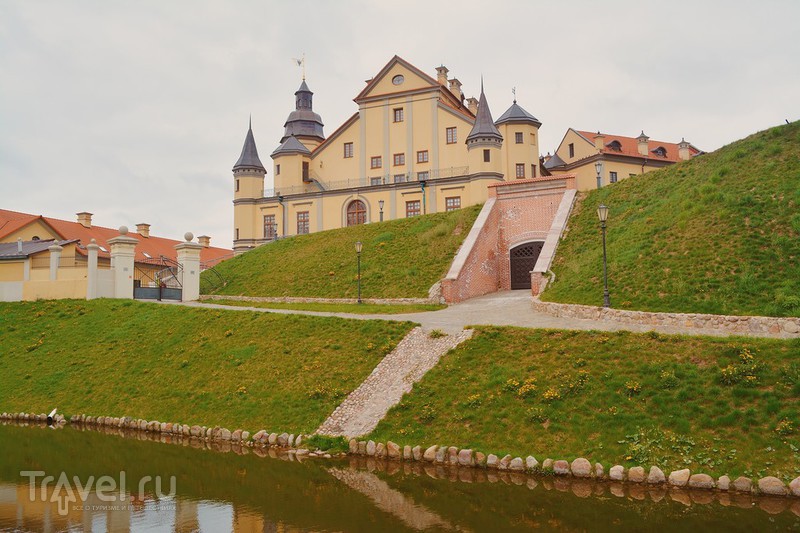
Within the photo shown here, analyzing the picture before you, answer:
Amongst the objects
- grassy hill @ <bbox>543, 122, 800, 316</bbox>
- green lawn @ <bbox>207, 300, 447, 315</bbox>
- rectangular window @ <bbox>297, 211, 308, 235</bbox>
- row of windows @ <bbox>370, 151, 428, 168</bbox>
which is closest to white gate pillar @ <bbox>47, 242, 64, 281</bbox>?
green lawn @ <bbox>207, 300, 447, 315</bbox>

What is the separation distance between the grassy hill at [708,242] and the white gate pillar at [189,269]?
18.5 m

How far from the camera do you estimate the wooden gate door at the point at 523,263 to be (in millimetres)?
30875

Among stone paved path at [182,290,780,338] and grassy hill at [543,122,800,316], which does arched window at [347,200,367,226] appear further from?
grassy hill at [543,122,800,316]

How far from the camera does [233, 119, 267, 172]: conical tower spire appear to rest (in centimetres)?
5016

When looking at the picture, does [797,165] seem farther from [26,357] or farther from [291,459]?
[26,357]

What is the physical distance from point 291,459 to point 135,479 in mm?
3363

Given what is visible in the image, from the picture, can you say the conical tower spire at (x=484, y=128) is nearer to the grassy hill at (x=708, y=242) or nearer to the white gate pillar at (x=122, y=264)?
the grassy hill at (x=708, y=242)

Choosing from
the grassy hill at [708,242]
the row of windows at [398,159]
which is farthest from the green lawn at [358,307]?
the row of windows at [398,159]

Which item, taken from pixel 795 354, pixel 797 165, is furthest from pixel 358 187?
pixel 795 354

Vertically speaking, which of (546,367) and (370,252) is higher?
(370,252)

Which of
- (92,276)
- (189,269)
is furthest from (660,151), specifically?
(92,276)

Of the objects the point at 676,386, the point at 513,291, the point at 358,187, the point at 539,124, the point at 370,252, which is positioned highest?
the point at 539,124

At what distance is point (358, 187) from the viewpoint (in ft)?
155

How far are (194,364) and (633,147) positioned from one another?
166 feet
